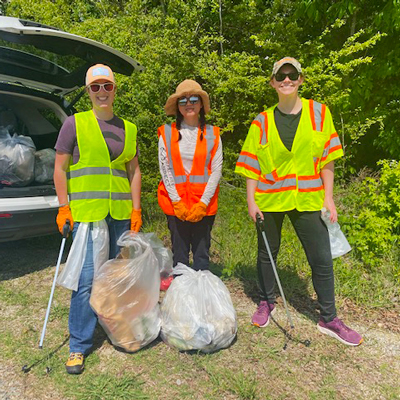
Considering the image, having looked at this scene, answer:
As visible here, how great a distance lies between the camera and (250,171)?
2719 millimetres

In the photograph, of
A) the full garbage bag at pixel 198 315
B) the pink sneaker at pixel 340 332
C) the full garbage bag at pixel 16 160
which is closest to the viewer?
the full garbage bag at pixel 198 315

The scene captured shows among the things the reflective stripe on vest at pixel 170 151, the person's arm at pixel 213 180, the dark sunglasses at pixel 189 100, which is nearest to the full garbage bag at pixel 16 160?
the reflective stripe on vest at pixel 170 151

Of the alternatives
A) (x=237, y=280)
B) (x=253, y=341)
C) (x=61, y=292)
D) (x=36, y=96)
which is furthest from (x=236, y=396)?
(x=36, y=96)

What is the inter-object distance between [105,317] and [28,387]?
1.96 feet

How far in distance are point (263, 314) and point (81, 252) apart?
150cm

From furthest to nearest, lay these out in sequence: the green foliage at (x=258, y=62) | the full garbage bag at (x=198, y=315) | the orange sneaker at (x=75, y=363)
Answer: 1. the green foliage at (x=258, y=62)
2. the full garbage bag at (x=198, y=315)
3. the orange sneaker at (x=75, y=363)

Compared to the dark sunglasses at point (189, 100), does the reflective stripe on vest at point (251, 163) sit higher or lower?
lower

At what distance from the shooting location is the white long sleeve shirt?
277 cm

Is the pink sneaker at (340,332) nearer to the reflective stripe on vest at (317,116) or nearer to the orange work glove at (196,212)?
the orange work glove at (196,212)

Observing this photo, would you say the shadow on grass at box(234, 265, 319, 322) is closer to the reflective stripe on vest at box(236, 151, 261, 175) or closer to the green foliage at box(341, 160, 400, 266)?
the green foliage at box(341, 160, 400, 266)

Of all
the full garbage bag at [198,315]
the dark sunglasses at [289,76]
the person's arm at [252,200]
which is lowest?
the full garbage bag at [198,315]

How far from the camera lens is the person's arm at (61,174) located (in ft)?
7.81

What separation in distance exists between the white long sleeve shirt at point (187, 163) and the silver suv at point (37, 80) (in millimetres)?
1097

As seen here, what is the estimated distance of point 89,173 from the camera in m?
2.41
